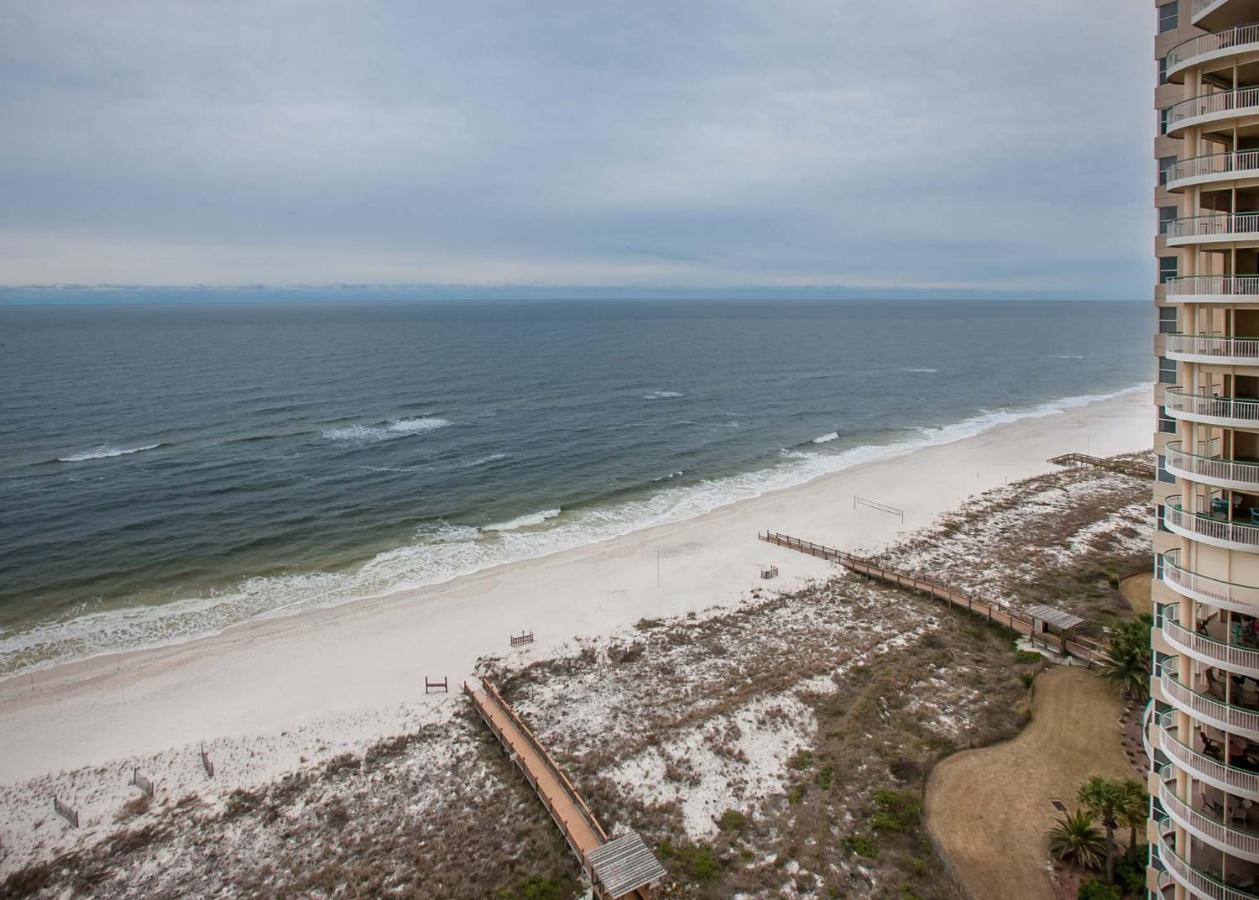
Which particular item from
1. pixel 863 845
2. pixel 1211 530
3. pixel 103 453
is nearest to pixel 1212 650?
pixel 1211 530

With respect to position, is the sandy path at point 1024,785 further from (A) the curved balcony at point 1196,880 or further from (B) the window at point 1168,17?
(B) the window at point 1168,17

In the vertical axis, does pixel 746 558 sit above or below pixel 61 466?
below

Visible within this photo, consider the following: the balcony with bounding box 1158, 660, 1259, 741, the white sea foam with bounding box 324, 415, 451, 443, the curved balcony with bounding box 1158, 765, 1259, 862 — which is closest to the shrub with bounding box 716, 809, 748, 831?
the curved balcony with bounding box 1158, 765, 1259, 862

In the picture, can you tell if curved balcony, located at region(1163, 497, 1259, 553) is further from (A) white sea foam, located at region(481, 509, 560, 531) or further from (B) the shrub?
(A) white sea foam, located at region(481, 509, 560, 531)

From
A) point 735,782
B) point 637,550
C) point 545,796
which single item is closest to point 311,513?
point 637,550

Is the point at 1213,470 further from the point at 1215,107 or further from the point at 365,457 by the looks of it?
the point at 365,457

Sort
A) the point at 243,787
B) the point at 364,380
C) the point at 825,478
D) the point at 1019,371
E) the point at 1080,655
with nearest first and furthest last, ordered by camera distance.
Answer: the point at 243,787, the point at 1080,655, the point at 825,478, the point at 364,380, the point at 1019,371

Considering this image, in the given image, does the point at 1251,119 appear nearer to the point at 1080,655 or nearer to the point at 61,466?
the point at 1080,655

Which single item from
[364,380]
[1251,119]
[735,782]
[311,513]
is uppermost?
[1251,119]

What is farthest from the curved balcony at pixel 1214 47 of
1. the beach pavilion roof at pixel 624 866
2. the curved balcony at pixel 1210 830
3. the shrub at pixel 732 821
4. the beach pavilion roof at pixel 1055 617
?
the beach pavilion roof at pixel 1055 617
